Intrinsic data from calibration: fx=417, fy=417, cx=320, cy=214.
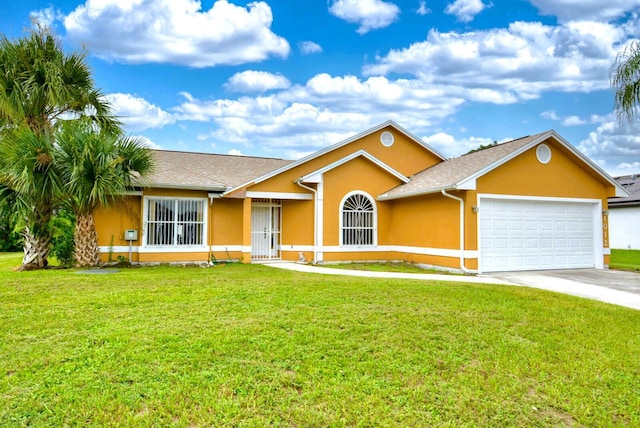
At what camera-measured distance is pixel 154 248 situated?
48.1ft

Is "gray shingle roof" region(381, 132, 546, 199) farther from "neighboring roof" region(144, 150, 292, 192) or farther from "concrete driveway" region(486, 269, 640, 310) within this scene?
"neighboring roof" region(144, 150, 292, 192)

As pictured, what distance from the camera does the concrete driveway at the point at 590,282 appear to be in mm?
9562

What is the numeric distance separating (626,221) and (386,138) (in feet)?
56.3

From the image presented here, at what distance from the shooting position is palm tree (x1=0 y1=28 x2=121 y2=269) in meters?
11.6

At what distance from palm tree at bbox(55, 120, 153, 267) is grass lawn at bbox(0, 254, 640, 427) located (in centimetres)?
406

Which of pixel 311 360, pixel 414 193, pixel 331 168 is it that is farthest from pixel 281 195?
pixel 311 360

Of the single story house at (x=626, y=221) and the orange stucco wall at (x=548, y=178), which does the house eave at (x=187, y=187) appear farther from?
the single story house at (x=626, y=221)

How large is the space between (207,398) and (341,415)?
1331 millimetres

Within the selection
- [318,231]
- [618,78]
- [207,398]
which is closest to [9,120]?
[318,231]

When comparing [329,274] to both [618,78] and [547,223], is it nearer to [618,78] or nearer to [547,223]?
[547,223]

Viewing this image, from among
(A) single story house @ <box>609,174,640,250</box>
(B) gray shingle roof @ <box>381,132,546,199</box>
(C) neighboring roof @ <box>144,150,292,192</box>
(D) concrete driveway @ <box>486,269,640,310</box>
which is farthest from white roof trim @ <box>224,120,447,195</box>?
(A) single story house @ <box>609,174,640,250</box>

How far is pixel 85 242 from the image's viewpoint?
41.9 ft

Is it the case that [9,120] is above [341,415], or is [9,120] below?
above

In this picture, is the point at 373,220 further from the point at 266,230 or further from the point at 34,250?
the point at 34,250
